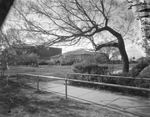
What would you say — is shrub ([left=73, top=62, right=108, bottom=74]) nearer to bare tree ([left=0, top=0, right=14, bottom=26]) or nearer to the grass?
the grass

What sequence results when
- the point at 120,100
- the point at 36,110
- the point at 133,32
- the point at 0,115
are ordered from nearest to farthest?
the point at 0,115
the point at 36,110
the point at 120,100
the point at 133,32

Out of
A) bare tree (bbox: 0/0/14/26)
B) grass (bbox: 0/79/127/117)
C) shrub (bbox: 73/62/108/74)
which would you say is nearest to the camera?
bare tree (bbox: 0/0/14/26)

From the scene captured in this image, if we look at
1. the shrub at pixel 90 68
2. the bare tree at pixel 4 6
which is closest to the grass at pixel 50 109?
the bare tree at pixel 4 6

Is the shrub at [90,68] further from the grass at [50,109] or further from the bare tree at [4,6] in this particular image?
the bare tree at [4,6]

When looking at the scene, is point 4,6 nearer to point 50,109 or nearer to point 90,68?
point 50,109

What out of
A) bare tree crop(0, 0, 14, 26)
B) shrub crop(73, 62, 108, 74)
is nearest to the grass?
bare tree crop(0, 0, 14, 26)

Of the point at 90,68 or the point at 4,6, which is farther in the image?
the point at 90,68

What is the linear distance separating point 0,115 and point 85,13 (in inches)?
210

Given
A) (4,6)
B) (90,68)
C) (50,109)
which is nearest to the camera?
(4,6)

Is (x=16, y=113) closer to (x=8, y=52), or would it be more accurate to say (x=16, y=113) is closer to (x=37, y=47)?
(x=37, y=47)

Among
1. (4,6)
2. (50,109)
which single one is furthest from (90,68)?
(4,6)

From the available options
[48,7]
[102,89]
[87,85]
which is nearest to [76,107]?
[102,89]

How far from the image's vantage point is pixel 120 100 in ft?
15.0

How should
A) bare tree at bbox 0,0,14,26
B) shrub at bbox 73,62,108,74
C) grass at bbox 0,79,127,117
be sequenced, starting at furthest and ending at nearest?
1. shrub at bbox 73,62,108,74
2. grass at bbox 0,79,127,117
3. bare tree at bbox 0,0,14,26
